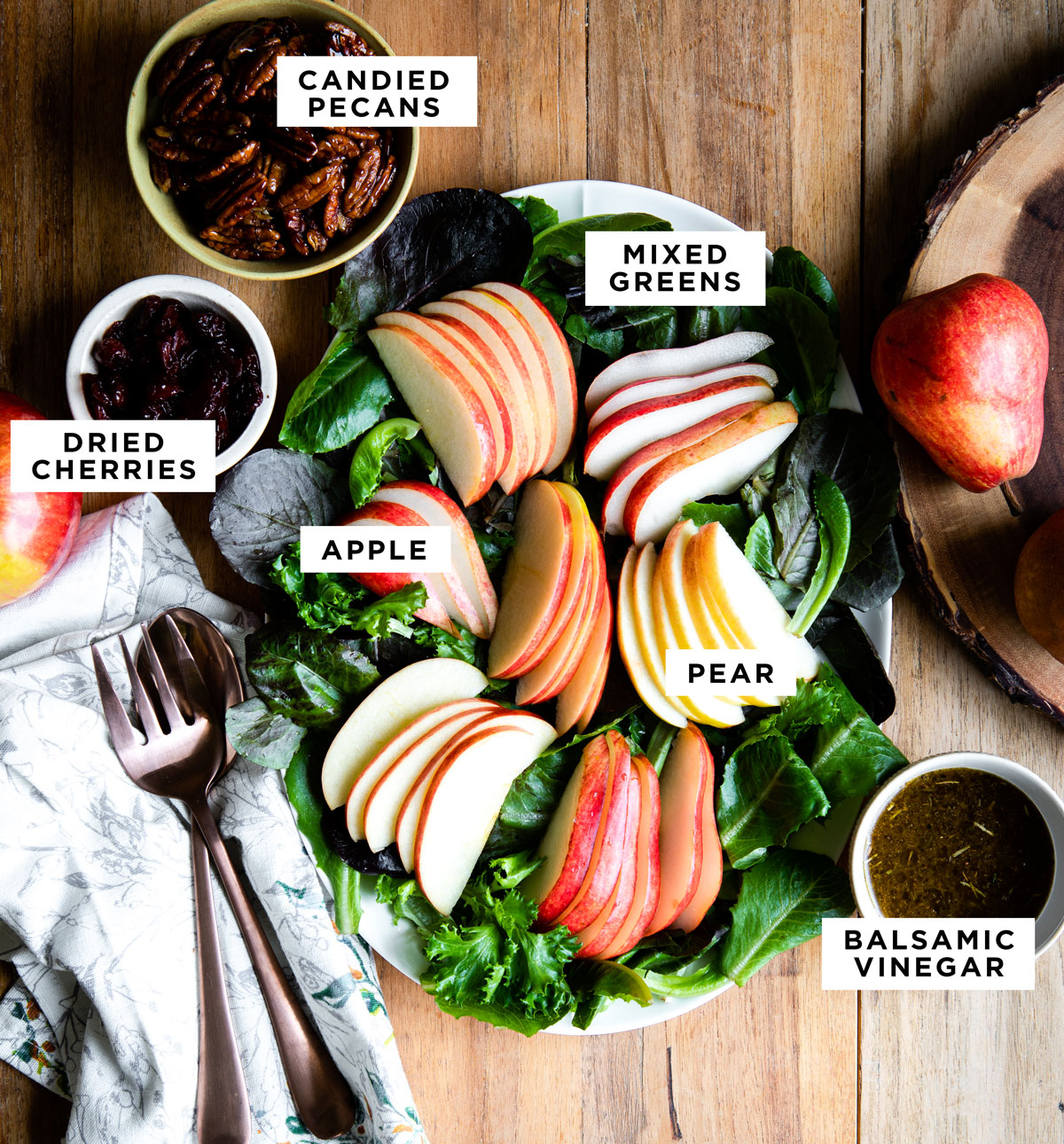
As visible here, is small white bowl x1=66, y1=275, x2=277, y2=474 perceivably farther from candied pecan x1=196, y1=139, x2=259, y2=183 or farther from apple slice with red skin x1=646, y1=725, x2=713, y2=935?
apple slice with red skin x1=646, y1=725, x2=713, y2=935

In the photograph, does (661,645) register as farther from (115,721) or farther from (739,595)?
(115,721)

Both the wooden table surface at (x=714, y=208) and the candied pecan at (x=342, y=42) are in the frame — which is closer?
the candied pecan at (x=342, y=42)

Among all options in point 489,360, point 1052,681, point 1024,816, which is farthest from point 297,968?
point 1052,681

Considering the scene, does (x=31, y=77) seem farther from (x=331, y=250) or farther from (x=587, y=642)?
(x=587, y=642)

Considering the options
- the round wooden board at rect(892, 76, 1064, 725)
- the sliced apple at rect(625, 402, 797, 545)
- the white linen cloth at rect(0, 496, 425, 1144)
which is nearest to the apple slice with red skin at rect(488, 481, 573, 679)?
the sliced apple at rect(625, 402, 797, 545)

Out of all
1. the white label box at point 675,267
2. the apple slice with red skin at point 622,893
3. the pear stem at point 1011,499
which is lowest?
the apple slice with red skin at point 622,893

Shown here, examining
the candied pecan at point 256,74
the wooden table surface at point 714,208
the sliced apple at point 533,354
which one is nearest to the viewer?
the candied pecan at point 256,74

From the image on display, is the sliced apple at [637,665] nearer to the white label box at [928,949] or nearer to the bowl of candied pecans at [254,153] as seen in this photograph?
the white label box at [928,949]

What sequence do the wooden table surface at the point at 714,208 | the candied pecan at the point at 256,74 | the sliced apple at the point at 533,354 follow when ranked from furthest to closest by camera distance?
the wooden table surface at the point at 714,208
the sliced apple at the point at 533,354
the candied pecan at the point at 256,74

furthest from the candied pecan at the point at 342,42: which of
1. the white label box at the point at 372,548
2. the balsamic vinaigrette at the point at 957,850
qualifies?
the balsamic vinaigrette at the point at 957,850
